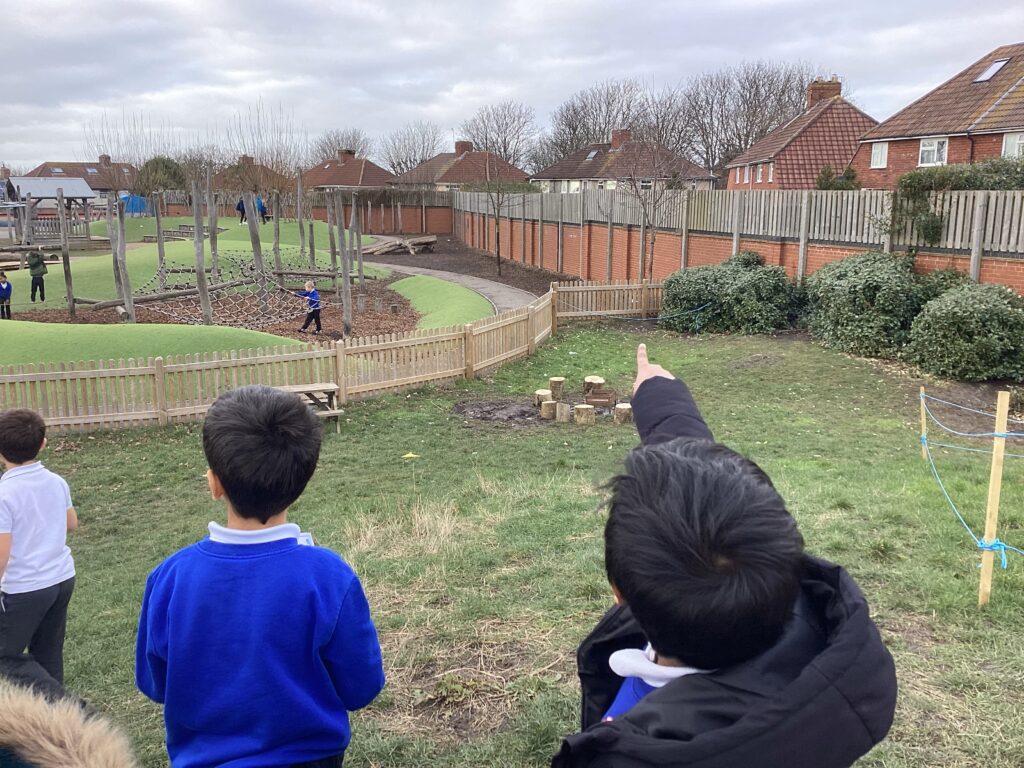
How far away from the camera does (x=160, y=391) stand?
443 inches

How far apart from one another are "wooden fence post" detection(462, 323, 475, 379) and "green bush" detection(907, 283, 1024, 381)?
24.1ft

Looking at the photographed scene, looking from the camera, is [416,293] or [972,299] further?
[416,293]

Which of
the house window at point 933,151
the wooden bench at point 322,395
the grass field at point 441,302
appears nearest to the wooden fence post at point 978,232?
the grass field at point 441,302

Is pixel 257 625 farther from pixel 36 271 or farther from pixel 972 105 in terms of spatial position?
pixel 972 105

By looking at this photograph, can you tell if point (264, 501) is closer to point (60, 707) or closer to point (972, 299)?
point (60, 707)

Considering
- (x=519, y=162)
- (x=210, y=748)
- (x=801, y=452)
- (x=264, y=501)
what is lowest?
(x=801, y=452)

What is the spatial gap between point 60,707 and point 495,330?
44.0 ft

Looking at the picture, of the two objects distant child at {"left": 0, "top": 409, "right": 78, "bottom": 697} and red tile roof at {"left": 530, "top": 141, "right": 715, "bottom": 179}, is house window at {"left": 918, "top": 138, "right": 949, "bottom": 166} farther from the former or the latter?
distant child at {"left": 0, "top": 409, "right": 78, "bottom": 697}

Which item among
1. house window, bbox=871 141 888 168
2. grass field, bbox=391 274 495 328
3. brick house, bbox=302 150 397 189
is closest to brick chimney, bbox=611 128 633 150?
brick house, bbox=302 150 397 189

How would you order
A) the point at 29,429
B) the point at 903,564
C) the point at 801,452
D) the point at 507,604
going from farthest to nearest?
the point at 801,452 < the point at 903,564 < the point at 507,604 < the point at 29,429

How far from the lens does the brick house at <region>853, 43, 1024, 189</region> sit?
77.6 feet

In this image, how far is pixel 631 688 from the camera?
1538 mm

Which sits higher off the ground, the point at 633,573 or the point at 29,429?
the point at 633,573

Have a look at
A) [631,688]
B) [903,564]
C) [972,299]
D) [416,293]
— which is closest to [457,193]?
[416,293]
